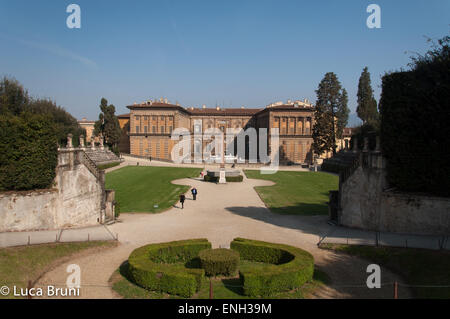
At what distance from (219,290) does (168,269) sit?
185 cm

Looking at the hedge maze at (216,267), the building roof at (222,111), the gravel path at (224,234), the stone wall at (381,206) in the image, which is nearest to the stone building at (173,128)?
the building roof at (222,111)

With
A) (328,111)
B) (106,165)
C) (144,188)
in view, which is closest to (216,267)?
(144,188)

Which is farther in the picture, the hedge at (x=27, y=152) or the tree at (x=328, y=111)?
the tree at (x=328, y=111)

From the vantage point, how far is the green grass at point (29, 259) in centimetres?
1140

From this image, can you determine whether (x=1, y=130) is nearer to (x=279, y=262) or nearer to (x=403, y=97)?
(x=279, y=262)

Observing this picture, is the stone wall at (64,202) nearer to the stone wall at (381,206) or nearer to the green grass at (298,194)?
the green grass at (298,194)

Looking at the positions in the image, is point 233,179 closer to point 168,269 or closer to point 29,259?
point 29,259

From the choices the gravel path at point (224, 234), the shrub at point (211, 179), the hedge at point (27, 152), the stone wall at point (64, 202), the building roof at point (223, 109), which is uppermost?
the building roof at point (223, 109)

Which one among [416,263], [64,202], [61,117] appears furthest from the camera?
[61,117]

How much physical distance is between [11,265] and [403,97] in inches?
773

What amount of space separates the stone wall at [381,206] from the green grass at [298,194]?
491cm

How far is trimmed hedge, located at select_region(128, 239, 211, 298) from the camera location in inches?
398

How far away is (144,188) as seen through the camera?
33438mm

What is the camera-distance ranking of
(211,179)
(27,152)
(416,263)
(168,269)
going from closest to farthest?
(168,269) < (416,263) < (27,152) < (211,179)
